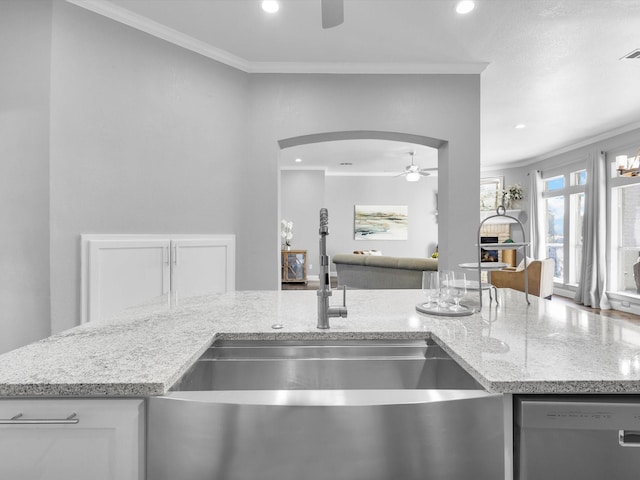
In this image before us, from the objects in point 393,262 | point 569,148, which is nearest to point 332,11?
point 393,262

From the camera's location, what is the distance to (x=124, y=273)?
255cm

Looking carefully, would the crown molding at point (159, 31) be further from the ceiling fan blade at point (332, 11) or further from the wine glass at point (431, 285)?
the wine glass at point (431, 285)

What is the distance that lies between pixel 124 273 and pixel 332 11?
215 centimetres

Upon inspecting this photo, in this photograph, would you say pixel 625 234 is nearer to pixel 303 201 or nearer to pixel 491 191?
pixel 491 191

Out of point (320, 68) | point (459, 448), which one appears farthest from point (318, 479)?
point (320, 68)

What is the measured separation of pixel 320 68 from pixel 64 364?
3.15 m

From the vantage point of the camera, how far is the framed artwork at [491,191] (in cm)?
821

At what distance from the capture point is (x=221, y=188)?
3111 millimetres

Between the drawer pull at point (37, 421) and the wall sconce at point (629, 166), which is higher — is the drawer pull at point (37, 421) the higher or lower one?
the lower one

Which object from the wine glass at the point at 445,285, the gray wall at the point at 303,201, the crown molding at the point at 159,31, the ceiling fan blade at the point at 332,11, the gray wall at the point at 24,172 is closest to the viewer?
the wine glass at the point at 445,285

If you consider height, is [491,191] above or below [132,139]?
above

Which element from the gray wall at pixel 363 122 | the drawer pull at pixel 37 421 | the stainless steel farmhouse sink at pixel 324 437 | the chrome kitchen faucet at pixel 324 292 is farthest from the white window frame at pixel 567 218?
the drawer pull at pixel 37 421

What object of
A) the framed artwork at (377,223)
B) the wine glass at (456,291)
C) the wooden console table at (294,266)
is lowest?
the wooden console table at (294,266)

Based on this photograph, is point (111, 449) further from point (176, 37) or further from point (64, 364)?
point (176, 37)
